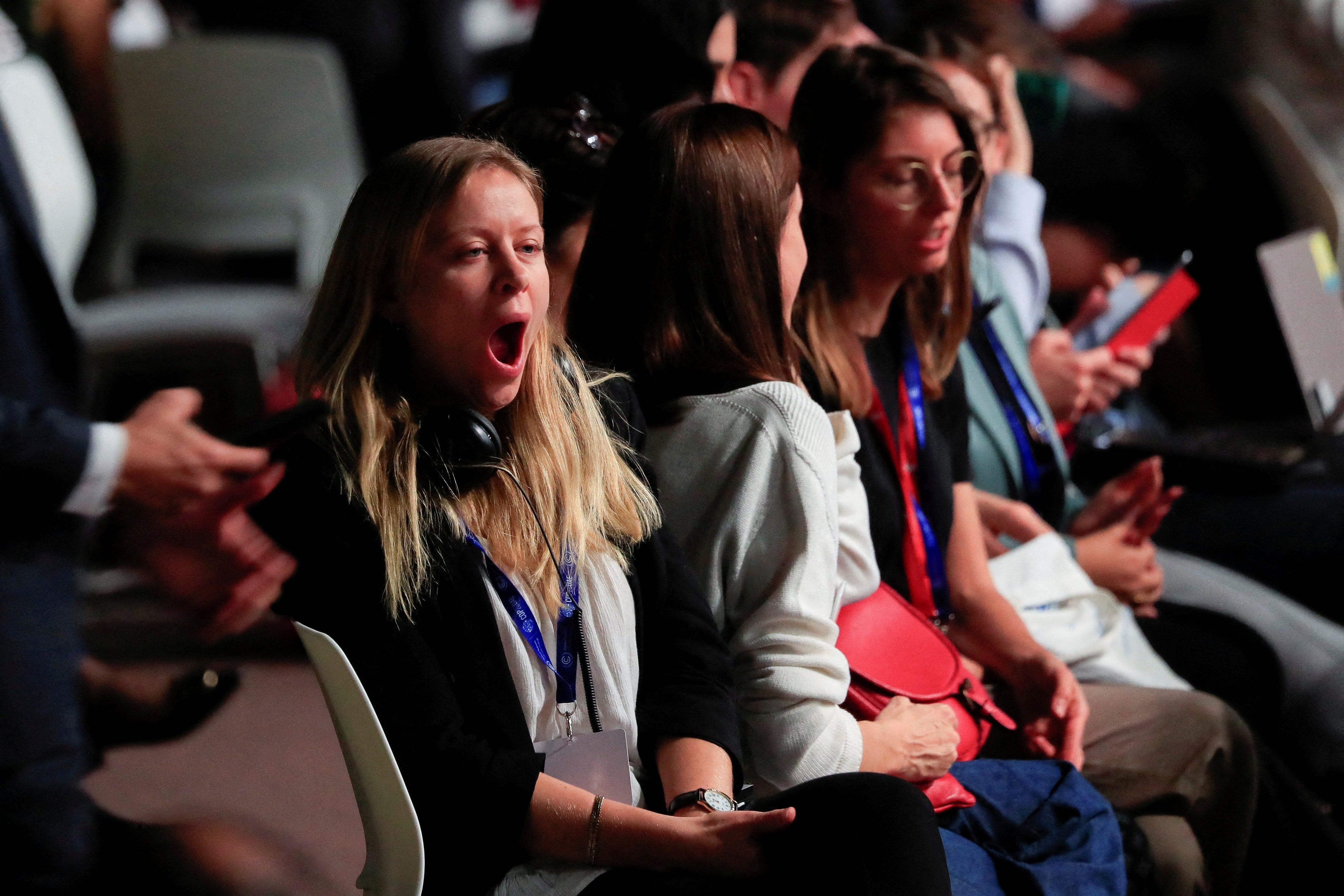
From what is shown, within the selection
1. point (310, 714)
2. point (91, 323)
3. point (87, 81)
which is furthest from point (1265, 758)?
point (87, 81)

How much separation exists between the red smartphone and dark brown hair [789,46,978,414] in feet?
2.67

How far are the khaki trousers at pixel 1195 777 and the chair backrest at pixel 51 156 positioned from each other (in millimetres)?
1968

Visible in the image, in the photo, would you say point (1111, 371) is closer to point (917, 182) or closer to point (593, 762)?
point (917, 182)

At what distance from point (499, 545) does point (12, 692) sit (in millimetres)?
720

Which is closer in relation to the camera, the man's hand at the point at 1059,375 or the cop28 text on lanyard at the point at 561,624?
the cop28 text on lanyard at the point at 561,624

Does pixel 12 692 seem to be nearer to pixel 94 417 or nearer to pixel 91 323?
pixel 94 417

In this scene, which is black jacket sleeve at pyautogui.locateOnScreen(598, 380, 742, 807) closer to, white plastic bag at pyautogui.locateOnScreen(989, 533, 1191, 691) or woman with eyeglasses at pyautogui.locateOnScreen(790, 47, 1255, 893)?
woman with eyeglasses at pyautogui.locateOnScreen(790, 47, 1255, 893)

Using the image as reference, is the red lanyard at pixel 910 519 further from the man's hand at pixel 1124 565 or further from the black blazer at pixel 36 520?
the black blazer at pixel 36 520

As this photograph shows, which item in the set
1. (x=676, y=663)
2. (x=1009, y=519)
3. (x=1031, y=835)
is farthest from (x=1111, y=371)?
(x=676, y=663)

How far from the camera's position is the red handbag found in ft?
5.32

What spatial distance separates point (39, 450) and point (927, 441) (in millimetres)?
1203

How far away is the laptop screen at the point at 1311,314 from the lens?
10.6ft

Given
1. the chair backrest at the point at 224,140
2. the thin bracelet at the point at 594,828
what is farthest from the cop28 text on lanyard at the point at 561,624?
the chair backrest at the point at 224,140

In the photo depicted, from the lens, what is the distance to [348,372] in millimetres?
1287
